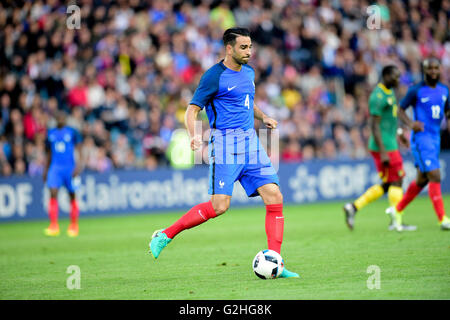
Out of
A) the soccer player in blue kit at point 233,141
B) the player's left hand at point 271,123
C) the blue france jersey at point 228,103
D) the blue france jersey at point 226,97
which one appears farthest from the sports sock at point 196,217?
the player's left hand at point 271,123

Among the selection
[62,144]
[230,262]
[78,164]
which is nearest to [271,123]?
[230,262]

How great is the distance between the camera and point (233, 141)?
794cm

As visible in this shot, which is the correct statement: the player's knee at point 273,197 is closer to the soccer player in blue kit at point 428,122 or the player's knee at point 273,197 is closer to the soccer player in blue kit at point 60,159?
the soccer player in blue kit at point 428,122

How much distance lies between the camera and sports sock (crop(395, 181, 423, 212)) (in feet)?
40.5

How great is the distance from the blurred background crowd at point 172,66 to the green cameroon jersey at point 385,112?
Answer: 208 inches

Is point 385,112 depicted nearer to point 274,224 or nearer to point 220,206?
point 274,224

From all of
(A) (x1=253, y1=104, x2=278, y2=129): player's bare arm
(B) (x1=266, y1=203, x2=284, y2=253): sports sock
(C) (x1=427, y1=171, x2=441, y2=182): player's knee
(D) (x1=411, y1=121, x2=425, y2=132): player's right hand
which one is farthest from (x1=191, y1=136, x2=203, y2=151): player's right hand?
(C) (x1=427, y1=171, x2=441, y2=182): player's knee

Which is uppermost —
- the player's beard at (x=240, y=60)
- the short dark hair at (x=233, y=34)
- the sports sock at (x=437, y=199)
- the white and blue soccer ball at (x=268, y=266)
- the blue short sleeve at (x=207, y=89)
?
the short dark hair at (x=233, y=34)

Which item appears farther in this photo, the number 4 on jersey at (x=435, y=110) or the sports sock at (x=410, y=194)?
the sports sock at (x=410, y=194)

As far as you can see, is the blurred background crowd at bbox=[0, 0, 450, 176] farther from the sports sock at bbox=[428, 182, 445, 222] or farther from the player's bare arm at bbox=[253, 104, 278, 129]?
the player's bare arm at bbox=[253, 104, 278, 129]

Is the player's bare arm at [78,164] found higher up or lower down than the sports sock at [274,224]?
higher up

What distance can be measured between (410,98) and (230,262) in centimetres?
465

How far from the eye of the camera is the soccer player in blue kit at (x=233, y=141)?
785cm

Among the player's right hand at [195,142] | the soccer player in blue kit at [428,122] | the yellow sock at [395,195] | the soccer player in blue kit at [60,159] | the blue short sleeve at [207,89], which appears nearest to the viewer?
the player's right hand at [195,142]
